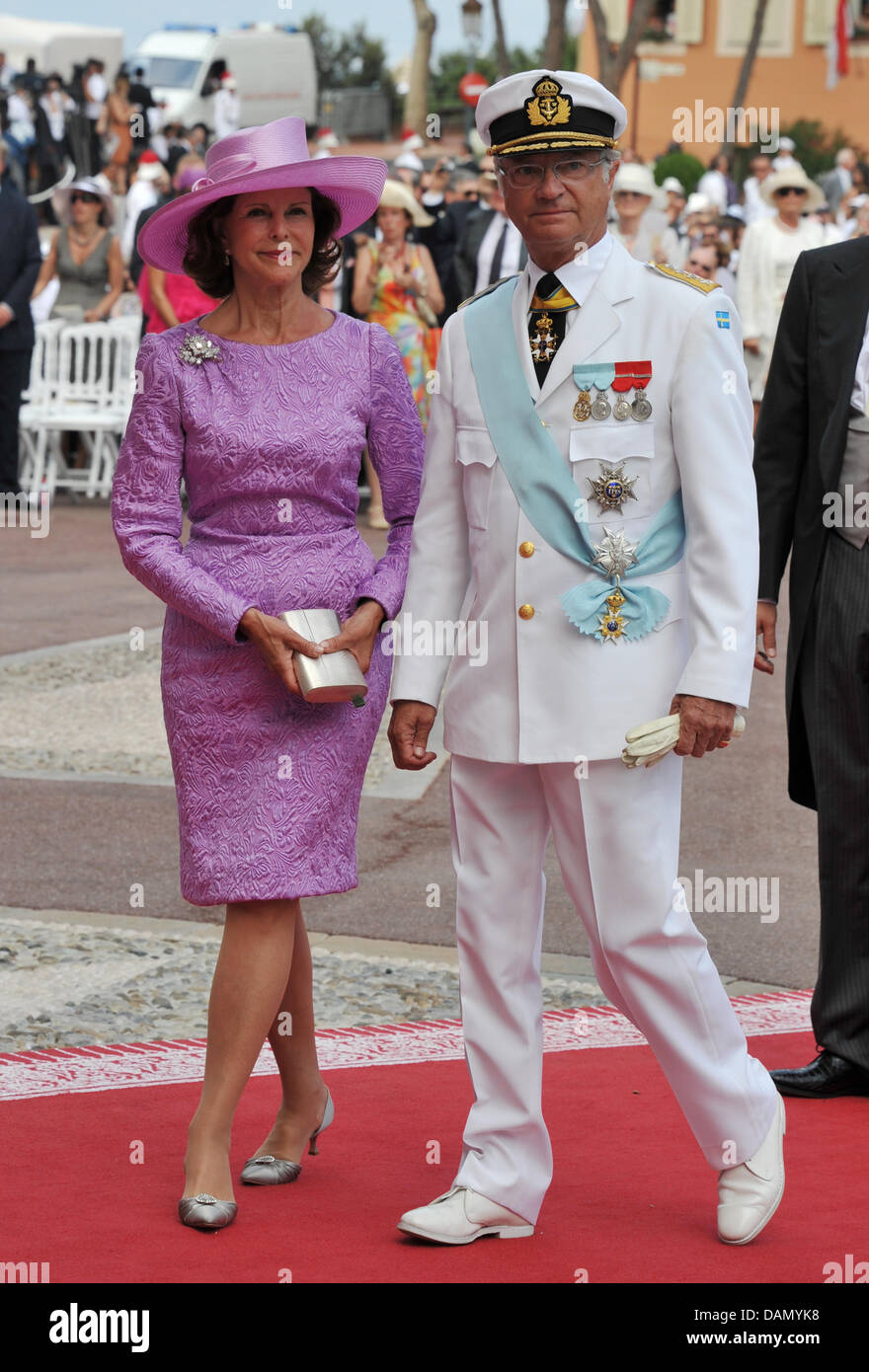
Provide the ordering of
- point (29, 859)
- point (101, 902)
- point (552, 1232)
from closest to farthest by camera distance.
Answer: point (552, 1232), point (101, 902), point (29, 859)

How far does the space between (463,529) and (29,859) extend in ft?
10.3

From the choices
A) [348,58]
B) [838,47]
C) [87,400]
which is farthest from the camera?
[348,58]

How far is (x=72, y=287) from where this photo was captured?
16.1 metres

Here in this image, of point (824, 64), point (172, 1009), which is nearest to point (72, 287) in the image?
point (172, 1009)

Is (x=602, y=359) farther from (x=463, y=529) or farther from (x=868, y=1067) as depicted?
(x=868, y=1067)

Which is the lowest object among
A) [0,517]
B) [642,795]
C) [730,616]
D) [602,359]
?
[0,517]

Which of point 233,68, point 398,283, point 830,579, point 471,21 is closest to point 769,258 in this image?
point 398,283

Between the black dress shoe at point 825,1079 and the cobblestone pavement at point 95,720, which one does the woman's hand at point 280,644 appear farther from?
the cobblestone pavement at point 95,720

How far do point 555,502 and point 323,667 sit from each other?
1.71 feet

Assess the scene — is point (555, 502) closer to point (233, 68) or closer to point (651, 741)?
point (651, 741)

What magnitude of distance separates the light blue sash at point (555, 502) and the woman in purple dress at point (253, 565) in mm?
408

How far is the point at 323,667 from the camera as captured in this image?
4.01 meters

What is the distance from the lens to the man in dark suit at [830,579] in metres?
4.84

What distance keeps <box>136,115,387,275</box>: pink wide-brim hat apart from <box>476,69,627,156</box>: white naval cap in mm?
421
